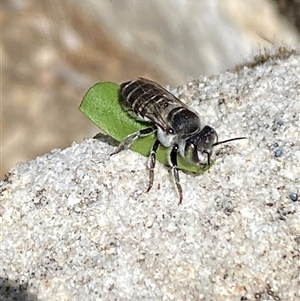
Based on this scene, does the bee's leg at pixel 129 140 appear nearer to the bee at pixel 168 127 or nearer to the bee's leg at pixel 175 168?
the bee at pixel 168 127

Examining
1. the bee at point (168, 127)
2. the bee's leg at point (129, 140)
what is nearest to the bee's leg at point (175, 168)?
the bee at point (168, 127)

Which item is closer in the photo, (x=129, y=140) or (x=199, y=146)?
(x=199, y=146)

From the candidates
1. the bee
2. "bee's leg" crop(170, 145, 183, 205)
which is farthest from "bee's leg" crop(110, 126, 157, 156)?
"bee's leg" crop(170, 145, 183, 205)

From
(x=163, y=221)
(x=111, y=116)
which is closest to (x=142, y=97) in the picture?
(x=111, y=116)

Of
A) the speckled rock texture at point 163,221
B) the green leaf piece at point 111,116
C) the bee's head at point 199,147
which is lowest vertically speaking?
the speckled rock texture at point 163,221

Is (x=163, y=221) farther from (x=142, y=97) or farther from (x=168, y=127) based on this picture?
(x=142, y=97)

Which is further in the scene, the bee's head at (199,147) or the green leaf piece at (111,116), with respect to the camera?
the green leaf piece at (111,116)

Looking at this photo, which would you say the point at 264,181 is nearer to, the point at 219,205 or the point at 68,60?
the point at 219,205

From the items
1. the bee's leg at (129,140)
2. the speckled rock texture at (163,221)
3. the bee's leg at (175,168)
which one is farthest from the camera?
the bee's leg at (129,140)

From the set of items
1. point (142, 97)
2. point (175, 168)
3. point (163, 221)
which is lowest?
point (163, 221)
